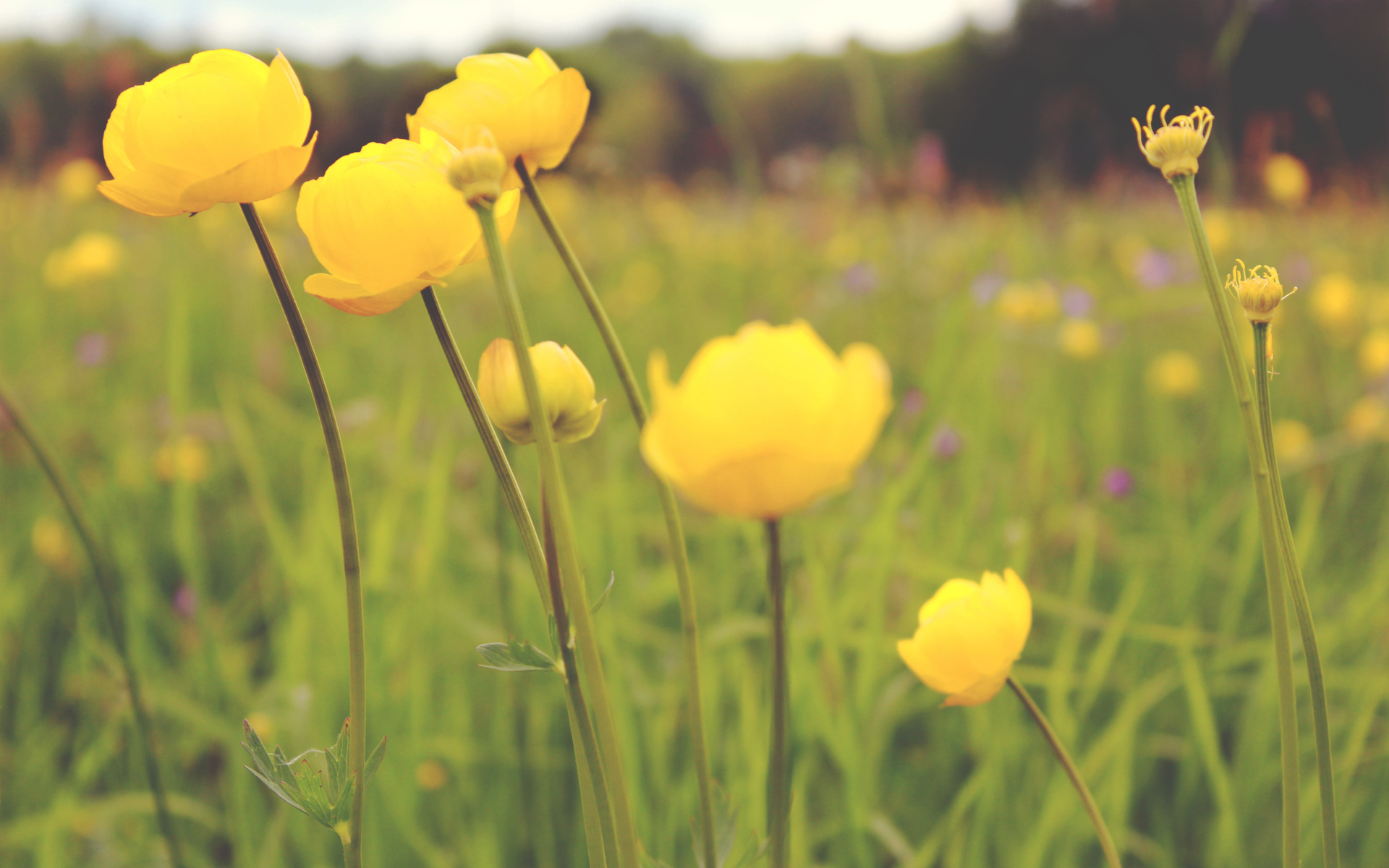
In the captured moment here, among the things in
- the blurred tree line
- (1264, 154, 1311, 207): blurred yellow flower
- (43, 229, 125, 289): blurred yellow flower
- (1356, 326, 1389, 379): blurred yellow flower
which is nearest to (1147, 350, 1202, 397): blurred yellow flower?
(1356, 326, 1389, 379): blurred yellow flower

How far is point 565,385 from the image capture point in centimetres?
31

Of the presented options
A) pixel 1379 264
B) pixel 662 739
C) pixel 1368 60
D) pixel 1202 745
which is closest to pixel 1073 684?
pixel 1202 745

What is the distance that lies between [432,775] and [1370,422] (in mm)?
1358

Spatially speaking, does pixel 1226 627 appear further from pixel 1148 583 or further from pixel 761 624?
pixel 761 624

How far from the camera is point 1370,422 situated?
1271 mm

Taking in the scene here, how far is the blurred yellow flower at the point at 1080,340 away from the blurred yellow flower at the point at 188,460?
1341mm

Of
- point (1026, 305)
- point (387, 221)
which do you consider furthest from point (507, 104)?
point (1026, 305)

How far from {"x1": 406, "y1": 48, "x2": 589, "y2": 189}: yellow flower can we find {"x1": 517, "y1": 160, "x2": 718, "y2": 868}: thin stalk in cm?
2

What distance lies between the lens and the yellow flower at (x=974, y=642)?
30 centimetres

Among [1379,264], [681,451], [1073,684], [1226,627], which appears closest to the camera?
[681,451]

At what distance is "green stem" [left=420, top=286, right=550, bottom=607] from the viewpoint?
28cm

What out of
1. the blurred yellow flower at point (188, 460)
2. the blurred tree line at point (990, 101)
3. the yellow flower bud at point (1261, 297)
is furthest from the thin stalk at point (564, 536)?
the blurred yellow flower at point (188, 460)

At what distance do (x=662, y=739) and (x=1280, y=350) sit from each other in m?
1.76

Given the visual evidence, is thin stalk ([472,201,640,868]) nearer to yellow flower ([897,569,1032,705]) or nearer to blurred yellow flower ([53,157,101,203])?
yellow flower ([897,569,1032,705])
